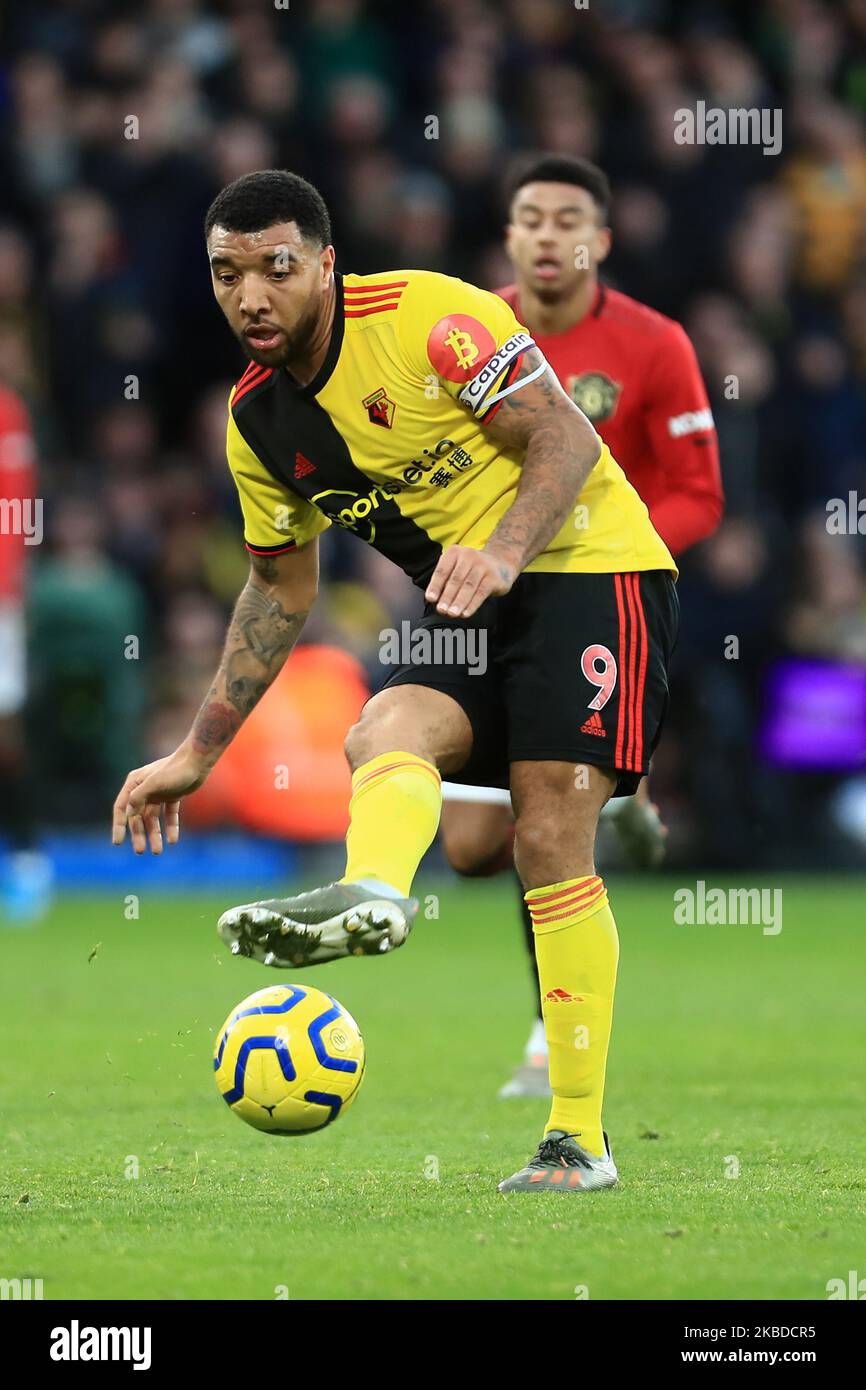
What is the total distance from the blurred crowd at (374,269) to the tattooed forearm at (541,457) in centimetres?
841

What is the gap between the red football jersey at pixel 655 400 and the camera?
6641mm

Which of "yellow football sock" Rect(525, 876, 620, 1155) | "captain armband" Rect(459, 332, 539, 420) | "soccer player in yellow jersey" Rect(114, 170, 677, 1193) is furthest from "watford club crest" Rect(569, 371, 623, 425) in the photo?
"yellow football sock" Rect(525, 876, 620, 1155)

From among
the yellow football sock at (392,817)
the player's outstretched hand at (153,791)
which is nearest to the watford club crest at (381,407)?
the yellow football sock at (392,817)

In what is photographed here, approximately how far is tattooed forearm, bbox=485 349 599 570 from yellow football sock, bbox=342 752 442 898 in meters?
0.46

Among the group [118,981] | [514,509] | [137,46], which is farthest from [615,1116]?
[137,46]

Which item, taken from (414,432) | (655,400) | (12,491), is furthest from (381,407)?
(12,491)

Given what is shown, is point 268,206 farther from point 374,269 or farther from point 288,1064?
point 374,269

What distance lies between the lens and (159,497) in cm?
1392

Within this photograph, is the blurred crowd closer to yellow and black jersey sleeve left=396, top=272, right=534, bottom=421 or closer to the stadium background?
the stadium background

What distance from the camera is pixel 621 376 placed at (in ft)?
21.8
